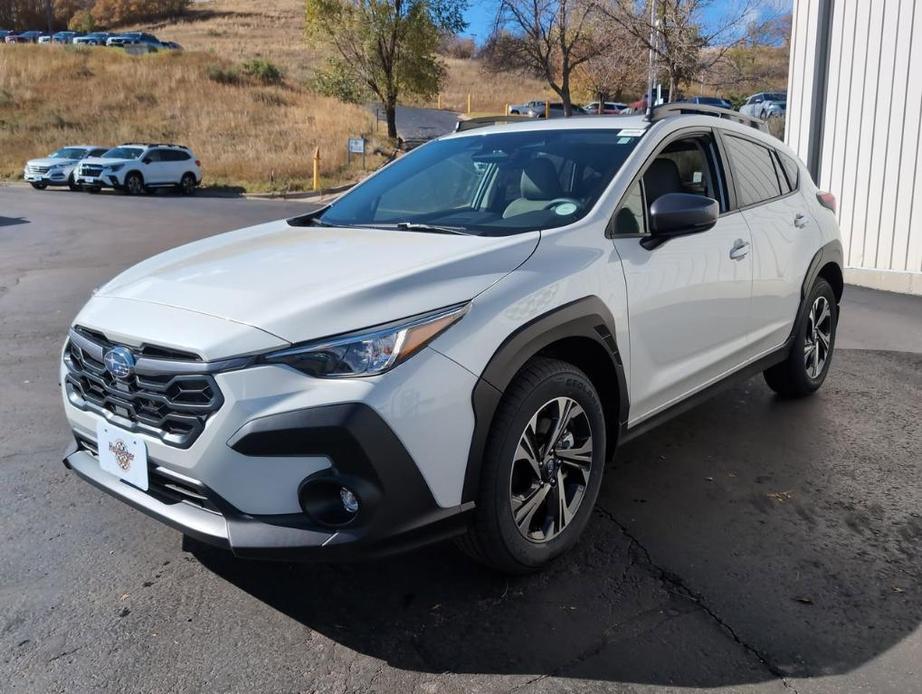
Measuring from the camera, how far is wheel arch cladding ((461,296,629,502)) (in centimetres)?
268

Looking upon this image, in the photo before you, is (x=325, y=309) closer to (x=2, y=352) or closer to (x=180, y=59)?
(x=2, y=352)

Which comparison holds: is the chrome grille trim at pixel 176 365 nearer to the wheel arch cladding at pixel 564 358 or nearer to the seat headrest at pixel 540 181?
the wheel arch cladding at pixel 564 358

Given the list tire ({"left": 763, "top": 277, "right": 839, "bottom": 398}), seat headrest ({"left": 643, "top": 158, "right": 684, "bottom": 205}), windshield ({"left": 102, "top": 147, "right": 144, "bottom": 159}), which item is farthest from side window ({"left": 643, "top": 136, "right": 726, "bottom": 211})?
windshield ({"left": 102, "top": 147, "right": 144, "bottom": 159})

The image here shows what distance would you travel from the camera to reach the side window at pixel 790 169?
16.5 ft

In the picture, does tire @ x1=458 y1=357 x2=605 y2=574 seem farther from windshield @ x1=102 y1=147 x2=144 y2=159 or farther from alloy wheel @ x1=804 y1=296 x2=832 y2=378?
windshield @ x1=102 y1=147 x2=144 y2=159

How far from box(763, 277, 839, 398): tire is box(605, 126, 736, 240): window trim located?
1.12m

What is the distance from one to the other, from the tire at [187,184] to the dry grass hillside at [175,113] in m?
2.05

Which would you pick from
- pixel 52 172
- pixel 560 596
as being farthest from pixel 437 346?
pixel 52 172

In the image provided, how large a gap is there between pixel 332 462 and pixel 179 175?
26.9 metres

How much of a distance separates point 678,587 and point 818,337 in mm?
2896

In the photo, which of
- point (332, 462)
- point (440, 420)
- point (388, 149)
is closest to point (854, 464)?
point (440, 420)

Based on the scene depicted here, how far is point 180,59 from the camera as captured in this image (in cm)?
4978

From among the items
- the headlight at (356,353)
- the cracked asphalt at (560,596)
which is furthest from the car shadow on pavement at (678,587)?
the headlight at (356,353)

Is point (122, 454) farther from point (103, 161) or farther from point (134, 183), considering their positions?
point (103, 161)
